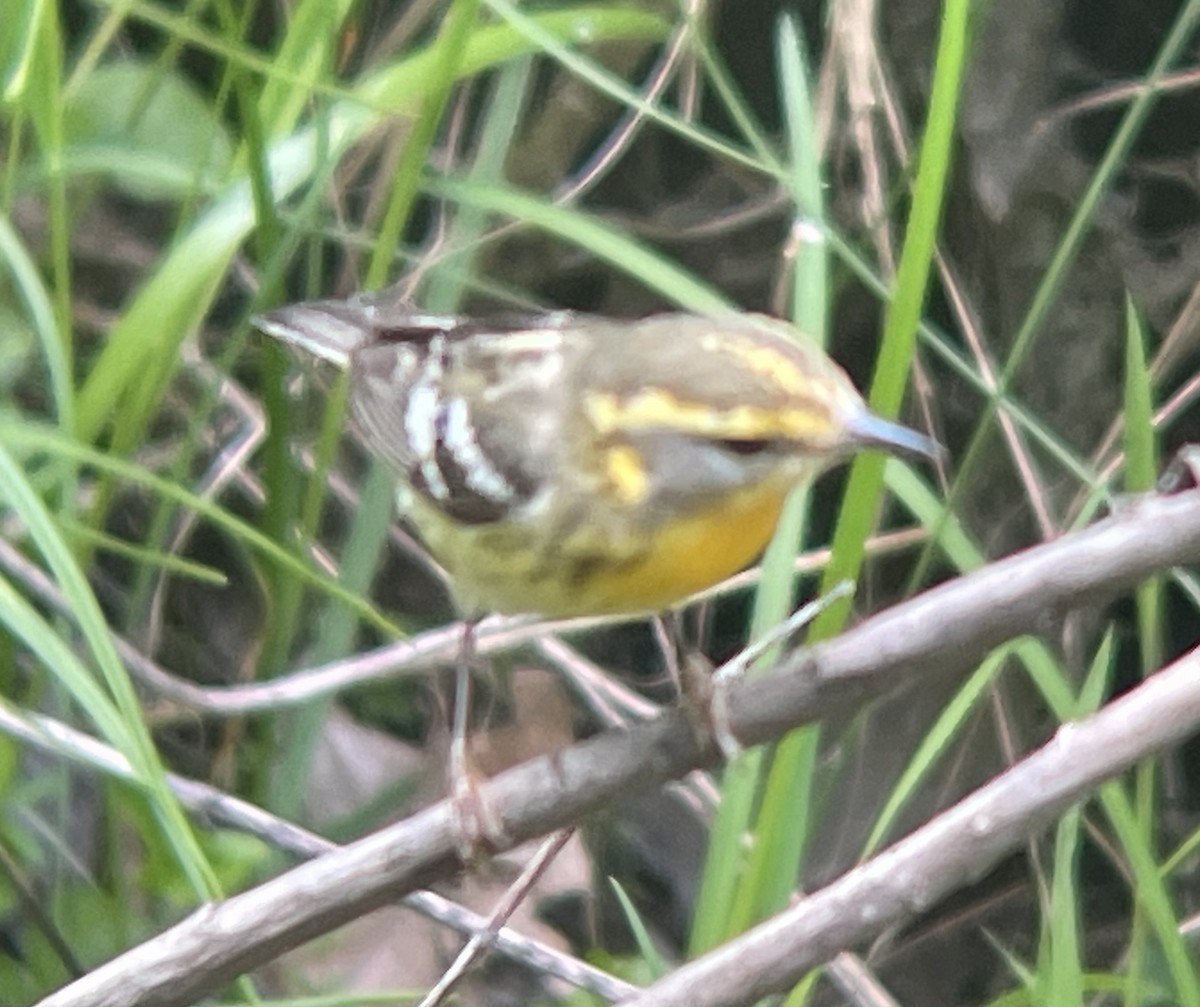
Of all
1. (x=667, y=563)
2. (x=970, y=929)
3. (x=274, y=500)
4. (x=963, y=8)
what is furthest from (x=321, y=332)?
(x=970, y=929)

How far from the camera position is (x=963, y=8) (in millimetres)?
1008

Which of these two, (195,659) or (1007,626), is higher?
(1007,626)

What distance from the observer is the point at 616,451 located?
1105 millimetres

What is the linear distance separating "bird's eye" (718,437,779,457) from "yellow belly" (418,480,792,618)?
0.02 meters

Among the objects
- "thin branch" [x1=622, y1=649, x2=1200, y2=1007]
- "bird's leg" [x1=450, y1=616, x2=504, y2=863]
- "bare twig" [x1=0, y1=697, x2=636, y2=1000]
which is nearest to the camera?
"thin branch" [x1=622, y1=649, x2=1200, y2=1007]

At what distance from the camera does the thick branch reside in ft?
2.85

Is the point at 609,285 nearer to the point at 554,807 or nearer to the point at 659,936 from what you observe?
the point at 659,936

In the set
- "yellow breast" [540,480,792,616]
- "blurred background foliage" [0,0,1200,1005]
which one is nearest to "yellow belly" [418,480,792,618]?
"yellow breast" [540,480,792,616]

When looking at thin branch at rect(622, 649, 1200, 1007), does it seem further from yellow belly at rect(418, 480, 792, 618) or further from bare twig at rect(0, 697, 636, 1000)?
bare twig at rect(0, 697, 636, 1000)

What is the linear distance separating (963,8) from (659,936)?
3.59ft

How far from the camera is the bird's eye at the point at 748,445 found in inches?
39.2

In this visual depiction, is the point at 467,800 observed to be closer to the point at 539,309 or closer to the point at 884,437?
the point at 884,437

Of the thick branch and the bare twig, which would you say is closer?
the thick branch

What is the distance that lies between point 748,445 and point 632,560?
117 mm
